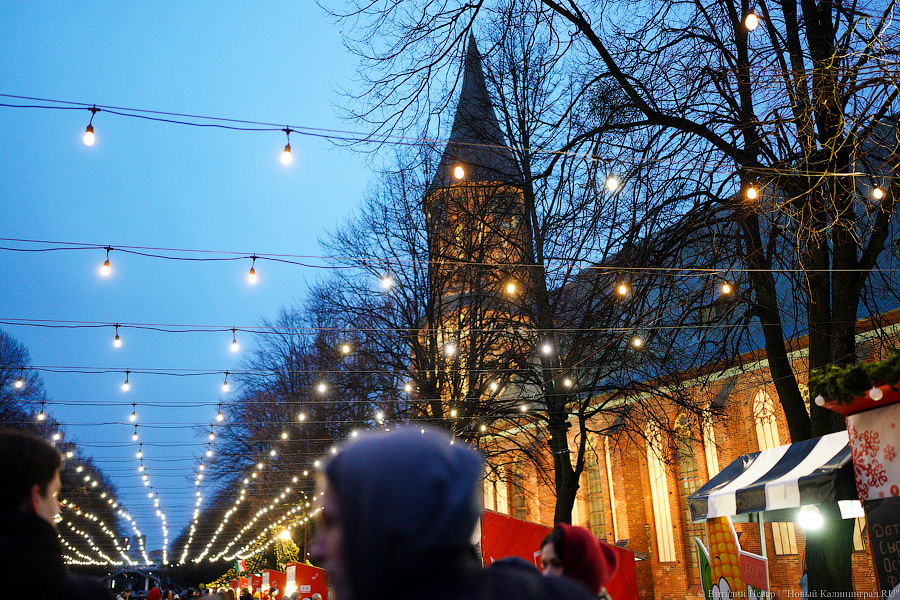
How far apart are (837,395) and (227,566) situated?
102775 millimetres

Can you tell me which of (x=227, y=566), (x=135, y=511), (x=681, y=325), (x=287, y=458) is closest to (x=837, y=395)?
(x=681, y=325)

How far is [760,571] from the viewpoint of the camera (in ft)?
31.2

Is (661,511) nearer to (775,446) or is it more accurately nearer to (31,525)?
(775,446)

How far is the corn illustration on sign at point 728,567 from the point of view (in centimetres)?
945

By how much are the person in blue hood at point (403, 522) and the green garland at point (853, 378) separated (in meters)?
A: 6.67

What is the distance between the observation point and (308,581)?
2388 cm

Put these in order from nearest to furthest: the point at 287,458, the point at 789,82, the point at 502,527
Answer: the point at 789,82 → the point at 502,527 → the point at 287,458

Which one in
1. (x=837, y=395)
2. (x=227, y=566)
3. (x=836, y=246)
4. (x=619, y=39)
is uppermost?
(x=619, y=39)

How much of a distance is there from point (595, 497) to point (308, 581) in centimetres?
1487

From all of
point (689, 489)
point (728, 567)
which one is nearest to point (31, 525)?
point (728, 567)

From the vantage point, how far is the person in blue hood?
51.8 inches

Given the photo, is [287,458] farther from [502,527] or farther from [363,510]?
[363,510]

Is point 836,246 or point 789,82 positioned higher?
point 789,82

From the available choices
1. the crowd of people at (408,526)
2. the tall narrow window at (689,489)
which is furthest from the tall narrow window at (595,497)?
the crowd of people at (408,526)
